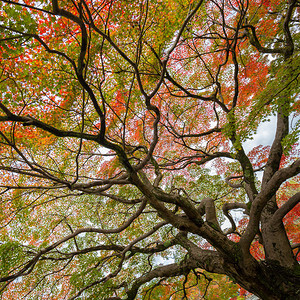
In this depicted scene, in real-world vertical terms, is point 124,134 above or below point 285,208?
above

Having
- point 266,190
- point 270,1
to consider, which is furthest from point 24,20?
point 270,1

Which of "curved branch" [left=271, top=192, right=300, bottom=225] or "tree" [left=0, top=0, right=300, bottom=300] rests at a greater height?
"tree" [left=0, top=0, right=300, bottom=300]

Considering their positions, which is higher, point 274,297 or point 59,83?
point 59,83

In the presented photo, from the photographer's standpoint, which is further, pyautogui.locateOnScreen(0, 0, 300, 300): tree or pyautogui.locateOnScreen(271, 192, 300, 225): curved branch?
pyautogui.locateOnScreen(271, 192, 300, 225): curved branch

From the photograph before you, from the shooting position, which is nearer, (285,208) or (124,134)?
(124,134)

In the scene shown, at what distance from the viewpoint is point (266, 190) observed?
3.28 m

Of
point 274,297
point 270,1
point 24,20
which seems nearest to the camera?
point 24,20

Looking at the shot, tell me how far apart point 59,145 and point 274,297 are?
5.81 m

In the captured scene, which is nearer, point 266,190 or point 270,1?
point 266,190

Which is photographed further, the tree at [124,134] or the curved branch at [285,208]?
the curved branch at [285,208]

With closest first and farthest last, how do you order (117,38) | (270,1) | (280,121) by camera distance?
1. (117,38)
2. (280,121)
3. (270,1)

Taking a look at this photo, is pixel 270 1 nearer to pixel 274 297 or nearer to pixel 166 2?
pixel 166 2

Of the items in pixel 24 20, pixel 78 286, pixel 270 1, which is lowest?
pixel 78 286

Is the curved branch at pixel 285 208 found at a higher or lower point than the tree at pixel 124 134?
lower
